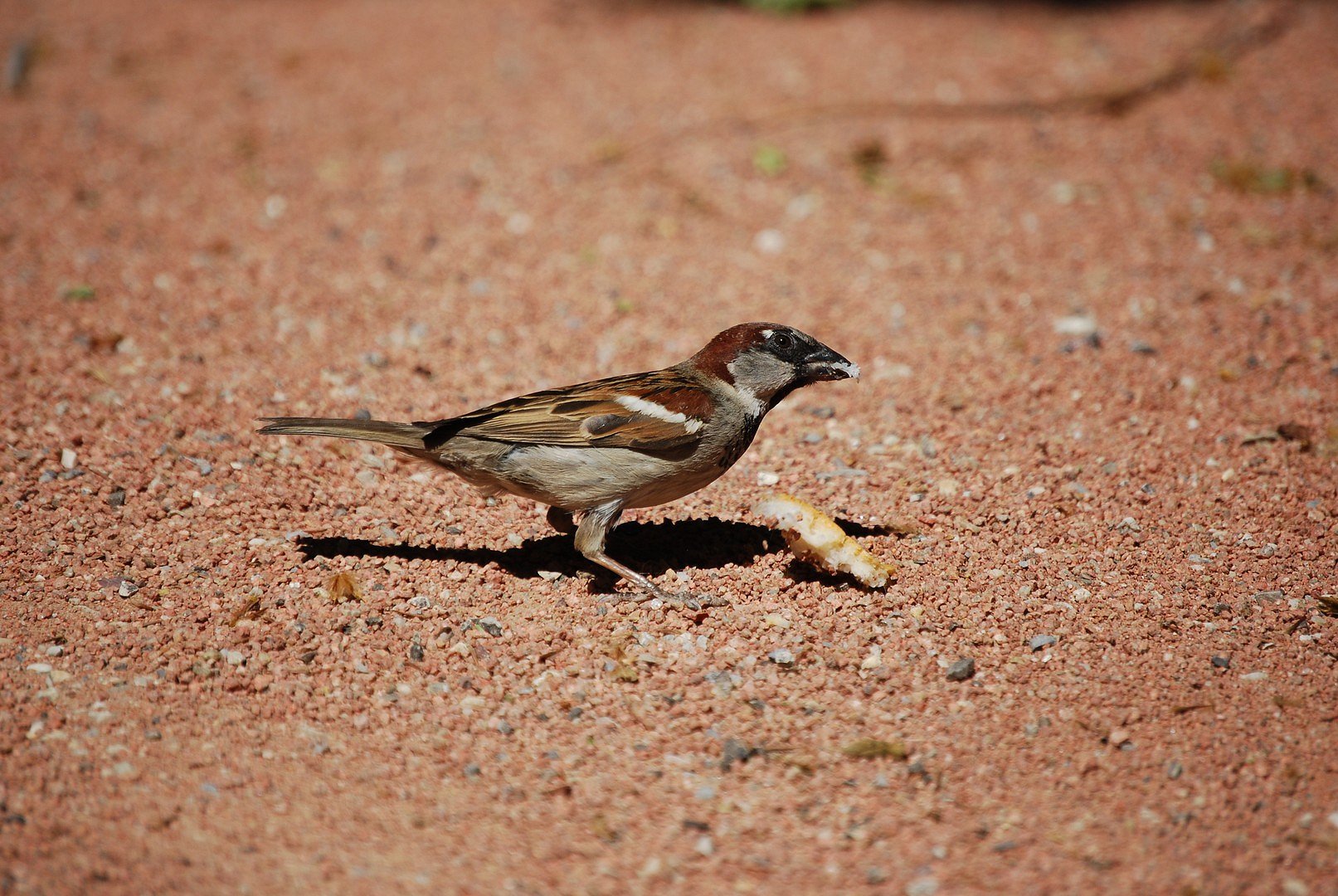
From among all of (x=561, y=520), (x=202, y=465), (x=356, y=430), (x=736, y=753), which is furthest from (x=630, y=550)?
(x=202, y=465)

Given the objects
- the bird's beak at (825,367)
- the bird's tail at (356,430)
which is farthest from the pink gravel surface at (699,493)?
the bird's beak at (825,367)

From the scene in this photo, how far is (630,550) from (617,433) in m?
0.71

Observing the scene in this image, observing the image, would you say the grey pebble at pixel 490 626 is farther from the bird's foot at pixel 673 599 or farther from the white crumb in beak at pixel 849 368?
the white crumb in beak at pixel 849 368

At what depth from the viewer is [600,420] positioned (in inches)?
192

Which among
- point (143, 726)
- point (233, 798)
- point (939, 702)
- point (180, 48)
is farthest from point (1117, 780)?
point (180, 48)

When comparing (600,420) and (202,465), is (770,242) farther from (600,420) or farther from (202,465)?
(202,465)

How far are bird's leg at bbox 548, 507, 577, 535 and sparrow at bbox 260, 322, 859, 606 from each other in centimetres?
32

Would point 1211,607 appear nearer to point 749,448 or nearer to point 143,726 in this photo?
point 749,448

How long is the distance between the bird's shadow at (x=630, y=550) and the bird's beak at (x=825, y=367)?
0.70 metres

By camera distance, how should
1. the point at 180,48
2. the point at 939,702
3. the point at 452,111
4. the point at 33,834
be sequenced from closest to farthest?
the point at 33,834 → the point at 939,702 → the point at 452,111 → the point at 180,48

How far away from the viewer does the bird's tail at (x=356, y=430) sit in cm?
480

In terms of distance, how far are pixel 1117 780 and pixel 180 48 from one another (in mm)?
10614

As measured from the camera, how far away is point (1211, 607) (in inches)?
181

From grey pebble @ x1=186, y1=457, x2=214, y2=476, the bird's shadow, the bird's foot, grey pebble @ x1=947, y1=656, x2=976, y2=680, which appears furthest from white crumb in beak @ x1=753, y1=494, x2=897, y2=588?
grey pebble @ x1=186, y1=457, x2=214, y2=476
